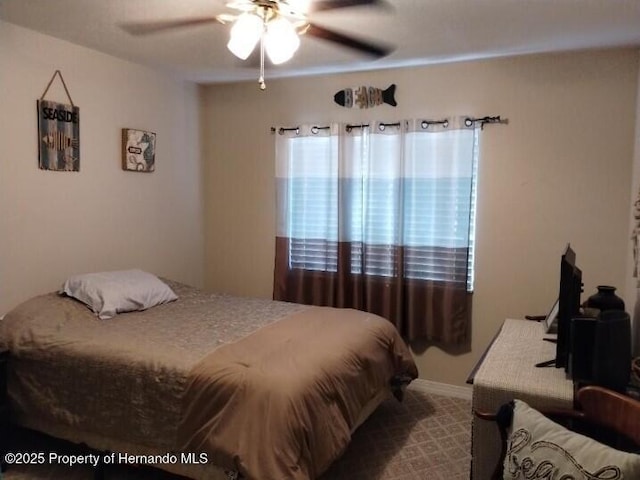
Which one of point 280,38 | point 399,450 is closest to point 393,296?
point 399,450

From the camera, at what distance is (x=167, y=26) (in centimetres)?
242

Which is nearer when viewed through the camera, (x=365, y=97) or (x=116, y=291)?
(x=116, y=291)

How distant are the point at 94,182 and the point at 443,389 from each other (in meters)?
2.96

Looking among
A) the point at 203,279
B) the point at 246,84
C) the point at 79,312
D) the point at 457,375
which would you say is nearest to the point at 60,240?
the point at 79,312

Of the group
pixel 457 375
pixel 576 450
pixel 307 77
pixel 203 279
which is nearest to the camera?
pixel 576 450

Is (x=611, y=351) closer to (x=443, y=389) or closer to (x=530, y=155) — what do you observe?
(x=530, y=155)

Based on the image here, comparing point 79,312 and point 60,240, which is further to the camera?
point 60,240

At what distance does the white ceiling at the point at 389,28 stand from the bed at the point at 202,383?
1.65 meters

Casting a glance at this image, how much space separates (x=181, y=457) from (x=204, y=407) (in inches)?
10.8

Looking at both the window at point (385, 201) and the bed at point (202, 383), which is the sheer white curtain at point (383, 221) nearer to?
the window at point (385, 201)

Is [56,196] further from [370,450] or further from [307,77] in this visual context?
[370,450]

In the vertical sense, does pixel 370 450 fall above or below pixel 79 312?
below

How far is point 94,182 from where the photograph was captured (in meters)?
3.34

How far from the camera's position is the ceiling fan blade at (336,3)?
7.36 feet
